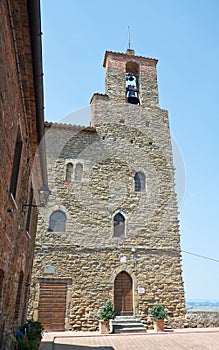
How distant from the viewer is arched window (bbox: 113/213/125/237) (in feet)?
45.5

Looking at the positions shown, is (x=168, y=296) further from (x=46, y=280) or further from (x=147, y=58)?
(x=147, y=58)

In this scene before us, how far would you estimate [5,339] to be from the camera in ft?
16.6

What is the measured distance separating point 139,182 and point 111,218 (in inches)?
98.8

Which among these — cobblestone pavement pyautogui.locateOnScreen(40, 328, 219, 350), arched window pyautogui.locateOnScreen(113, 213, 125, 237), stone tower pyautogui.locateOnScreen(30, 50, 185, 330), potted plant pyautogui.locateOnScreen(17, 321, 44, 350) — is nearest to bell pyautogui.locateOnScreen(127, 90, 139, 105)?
stone tower pyautogui.locateOnScreen(30, 50, 185, 330)

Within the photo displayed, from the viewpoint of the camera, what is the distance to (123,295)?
12883 millimetres

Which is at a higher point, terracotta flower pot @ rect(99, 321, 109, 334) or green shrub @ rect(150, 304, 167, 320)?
green shrub @ rect(150, 304, 167, 320)

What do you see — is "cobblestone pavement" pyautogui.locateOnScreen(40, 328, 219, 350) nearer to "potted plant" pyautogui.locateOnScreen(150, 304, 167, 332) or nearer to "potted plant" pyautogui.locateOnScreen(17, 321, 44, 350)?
"potted plant" pyautogui.locateOnScreen(150, 304, 167, 332)

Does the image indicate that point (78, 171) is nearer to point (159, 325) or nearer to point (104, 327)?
point (104, 327)

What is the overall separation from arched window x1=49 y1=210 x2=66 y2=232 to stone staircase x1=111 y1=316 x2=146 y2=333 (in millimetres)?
4516

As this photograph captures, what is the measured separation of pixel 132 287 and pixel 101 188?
4.80 metres

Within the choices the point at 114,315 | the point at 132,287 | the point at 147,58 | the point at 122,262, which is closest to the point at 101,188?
the point at 122,262

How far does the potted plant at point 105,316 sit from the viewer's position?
1149 centimetres

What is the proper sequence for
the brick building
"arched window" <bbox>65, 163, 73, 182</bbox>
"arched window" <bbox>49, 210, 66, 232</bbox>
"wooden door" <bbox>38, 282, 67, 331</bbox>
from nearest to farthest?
the brick building, "wooden door" <bbox>38, 282, 67, 331</bbox>, "arched window" <bbox>49, 210, 66, 232</bbox>, "arched window" <bbox>65, 163, 73, 182</bbox>

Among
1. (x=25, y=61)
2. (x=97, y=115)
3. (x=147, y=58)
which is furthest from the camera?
(x=147, y=58)
